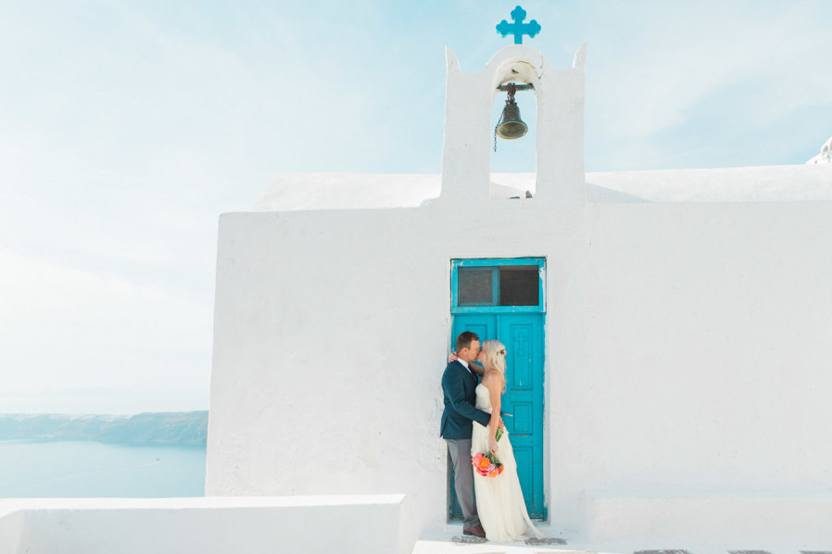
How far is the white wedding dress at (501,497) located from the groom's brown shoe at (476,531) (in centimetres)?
8

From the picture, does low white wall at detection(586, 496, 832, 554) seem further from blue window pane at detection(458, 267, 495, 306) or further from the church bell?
the church bell

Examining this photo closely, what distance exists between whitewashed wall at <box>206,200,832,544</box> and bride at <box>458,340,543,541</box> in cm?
47

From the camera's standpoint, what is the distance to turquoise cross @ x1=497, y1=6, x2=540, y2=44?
624 centimetres

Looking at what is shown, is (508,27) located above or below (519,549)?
above

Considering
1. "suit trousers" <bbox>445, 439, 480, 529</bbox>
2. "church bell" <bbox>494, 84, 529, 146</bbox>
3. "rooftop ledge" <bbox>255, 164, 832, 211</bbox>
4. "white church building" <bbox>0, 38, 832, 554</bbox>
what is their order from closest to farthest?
"suit trousers" <bbox>445, 439, 480, 529</bbox> < "white church building" <bbox>0, 38, 832, 554</bbox> < "church bell" <bbox>494, 84, 529, 146</bbox> < "rooftop ledge" <bbox>255, 164, 832, 211</bbox>

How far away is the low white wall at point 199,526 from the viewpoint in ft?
13.3

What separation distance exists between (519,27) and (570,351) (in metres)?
3.02

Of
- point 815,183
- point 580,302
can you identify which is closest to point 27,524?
point 580,302

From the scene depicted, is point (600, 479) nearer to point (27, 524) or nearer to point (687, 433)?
point (687, 433)

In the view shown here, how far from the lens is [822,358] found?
18.7 feet

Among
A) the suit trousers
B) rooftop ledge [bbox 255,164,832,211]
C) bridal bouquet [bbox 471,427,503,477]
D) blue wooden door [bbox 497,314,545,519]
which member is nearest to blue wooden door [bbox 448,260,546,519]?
blue wooden door [bbox 497,314,545,519]

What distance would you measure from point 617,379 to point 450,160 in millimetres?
2397

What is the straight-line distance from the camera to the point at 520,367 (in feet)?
19.2

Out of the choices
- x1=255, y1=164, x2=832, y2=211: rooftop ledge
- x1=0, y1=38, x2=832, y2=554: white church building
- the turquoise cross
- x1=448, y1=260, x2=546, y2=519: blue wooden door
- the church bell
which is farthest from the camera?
x1=255, y1=164, x2=832, y2=211: rooftop ledge
